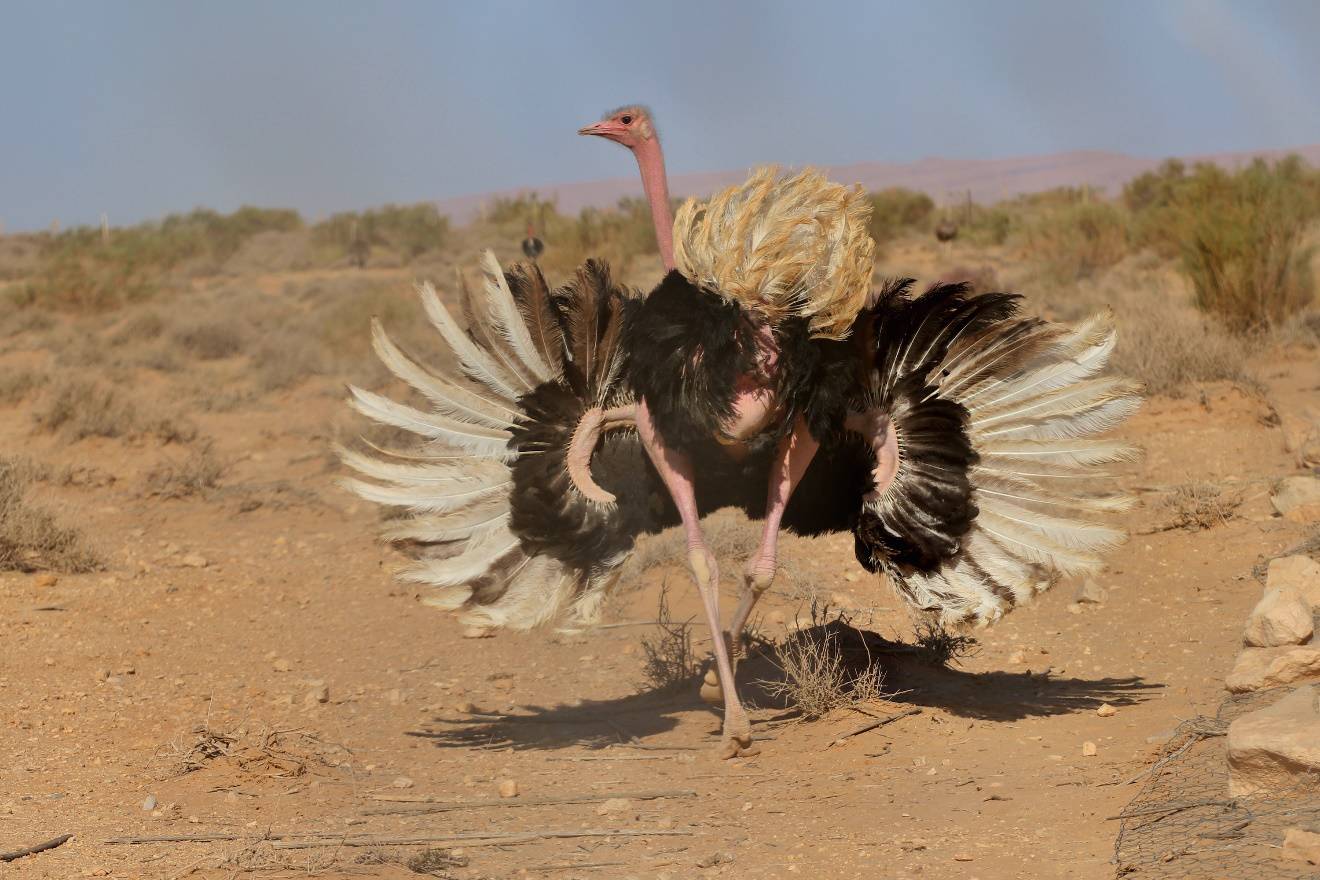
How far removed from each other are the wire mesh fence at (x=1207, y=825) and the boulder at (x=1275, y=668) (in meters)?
0.46

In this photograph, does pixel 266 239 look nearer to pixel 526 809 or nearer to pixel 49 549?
pixel 49 549

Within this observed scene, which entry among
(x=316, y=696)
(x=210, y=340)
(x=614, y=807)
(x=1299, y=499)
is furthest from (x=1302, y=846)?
(x=210, y=340)

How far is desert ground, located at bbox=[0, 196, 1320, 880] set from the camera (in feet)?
15.2

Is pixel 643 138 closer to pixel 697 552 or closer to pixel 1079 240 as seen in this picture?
pixel 697 552

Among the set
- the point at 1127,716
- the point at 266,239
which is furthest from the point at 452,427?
the point at 266,239

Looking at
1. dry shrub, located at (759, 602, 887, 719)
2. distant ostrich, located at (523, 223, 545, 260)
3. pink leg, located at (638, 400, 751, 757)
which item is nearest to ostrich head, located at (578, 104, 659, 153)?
pink leg, located at (638, 400, 751, 757)

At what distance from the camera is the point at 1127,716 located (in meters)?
5.66

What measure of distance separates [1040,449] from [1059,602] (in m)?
2.00

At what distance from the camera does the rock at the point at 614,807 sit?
16.7ft

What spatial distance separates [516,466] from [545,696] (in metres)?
1.57

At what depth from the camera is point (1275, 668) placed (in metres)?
4.93

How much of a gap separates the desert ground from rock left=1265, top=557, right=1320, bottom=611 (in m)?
0.52

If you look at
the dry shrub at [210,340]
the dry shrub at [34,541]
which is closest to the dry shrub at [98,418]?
the dry shrub at [34,541]

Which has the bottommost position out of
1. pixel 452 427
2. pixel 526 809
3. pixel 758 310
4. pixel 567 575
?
pixel 526 809
